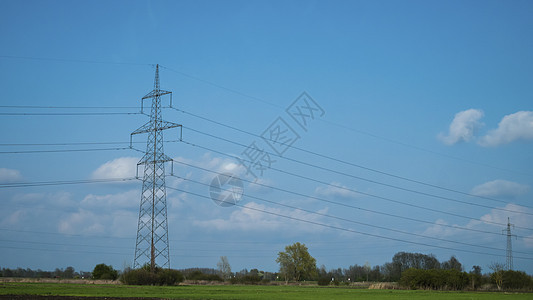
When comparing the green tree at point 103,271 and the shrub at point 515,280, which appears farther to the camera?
the green tree at point 103,271

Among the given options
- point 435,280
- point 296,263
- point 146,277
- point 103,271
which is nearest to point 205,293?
point 146,277

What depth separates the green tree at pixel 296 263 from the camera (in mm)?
113688

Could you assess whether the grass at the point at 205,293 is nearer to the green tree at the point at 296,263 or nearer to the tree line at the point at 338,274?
the tree line at the point at 338,274

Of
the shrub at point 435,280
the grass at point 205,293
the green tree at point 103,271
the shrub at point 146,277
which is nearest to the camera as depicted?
the grass at point 205,293

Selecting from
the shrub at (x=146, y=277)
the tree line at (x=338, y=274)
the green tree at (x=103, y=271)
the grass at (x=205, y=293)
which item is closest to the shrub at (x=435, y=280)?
the tree line at (x=338, y=274)

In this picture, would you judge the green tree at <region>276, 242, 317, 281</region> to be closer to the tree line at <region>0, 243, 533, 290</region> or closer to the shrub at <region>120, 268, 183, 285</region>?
the tree line at <region>0, 243, 533, 290</region>

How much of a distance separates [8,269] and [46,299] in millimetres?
121701

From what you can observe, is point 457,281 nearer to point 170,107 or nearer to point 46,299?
point 170,107

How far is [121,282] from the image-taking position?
6231cm

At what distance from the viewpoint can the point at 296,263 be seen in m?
115

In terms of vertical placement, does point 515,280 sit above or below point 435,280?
below

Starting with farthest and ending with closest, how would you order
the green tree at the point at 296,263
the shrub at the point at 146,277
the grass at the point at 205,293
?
the green tree at the point at 296,263, the shrub at the point at 146,277, the grass at the point at 205,293

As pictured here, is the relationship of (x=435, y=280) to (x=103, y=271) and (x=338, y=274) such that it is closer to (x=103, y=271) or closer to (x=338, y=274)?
(x=103, y=271)

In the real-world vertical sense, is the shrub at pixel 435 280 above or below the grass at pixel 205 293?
below
